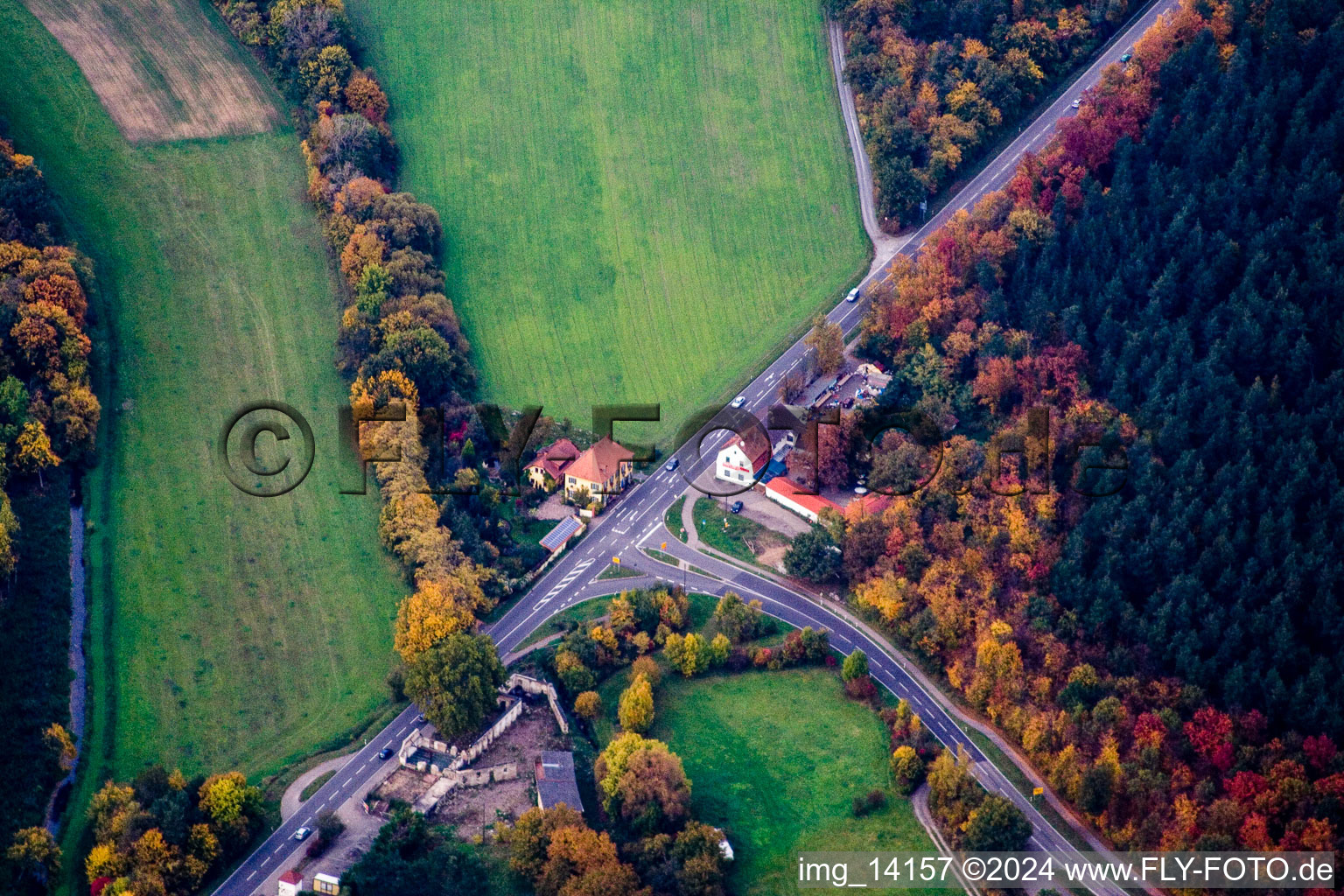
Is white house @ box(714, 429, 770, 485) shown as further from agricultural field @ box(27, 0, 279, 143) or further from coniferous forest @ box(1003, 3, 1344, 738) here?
agricultural field @ box(27, 0, 279, 143)

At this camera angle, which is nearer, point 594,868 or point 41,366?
point 594,868

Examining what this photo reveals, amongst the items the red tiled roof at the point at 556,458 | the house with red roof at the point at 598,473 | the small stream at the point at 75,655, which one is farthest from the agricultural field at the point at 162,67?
the house with red roof at the point at 598,473

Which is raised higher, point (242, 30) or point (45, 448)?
point (242, 30)

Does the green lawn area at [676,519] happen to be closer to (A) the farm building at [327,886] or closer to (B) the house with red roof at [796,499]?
(B) the house with red roof at [796,499]

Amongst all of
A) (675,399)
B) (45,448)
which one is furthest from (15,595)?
(675,399)

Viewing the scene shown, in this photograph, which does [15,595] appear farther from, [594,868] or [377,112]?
[377,112]

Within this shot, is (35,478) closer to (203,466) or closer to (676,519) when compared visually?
(203,466)
